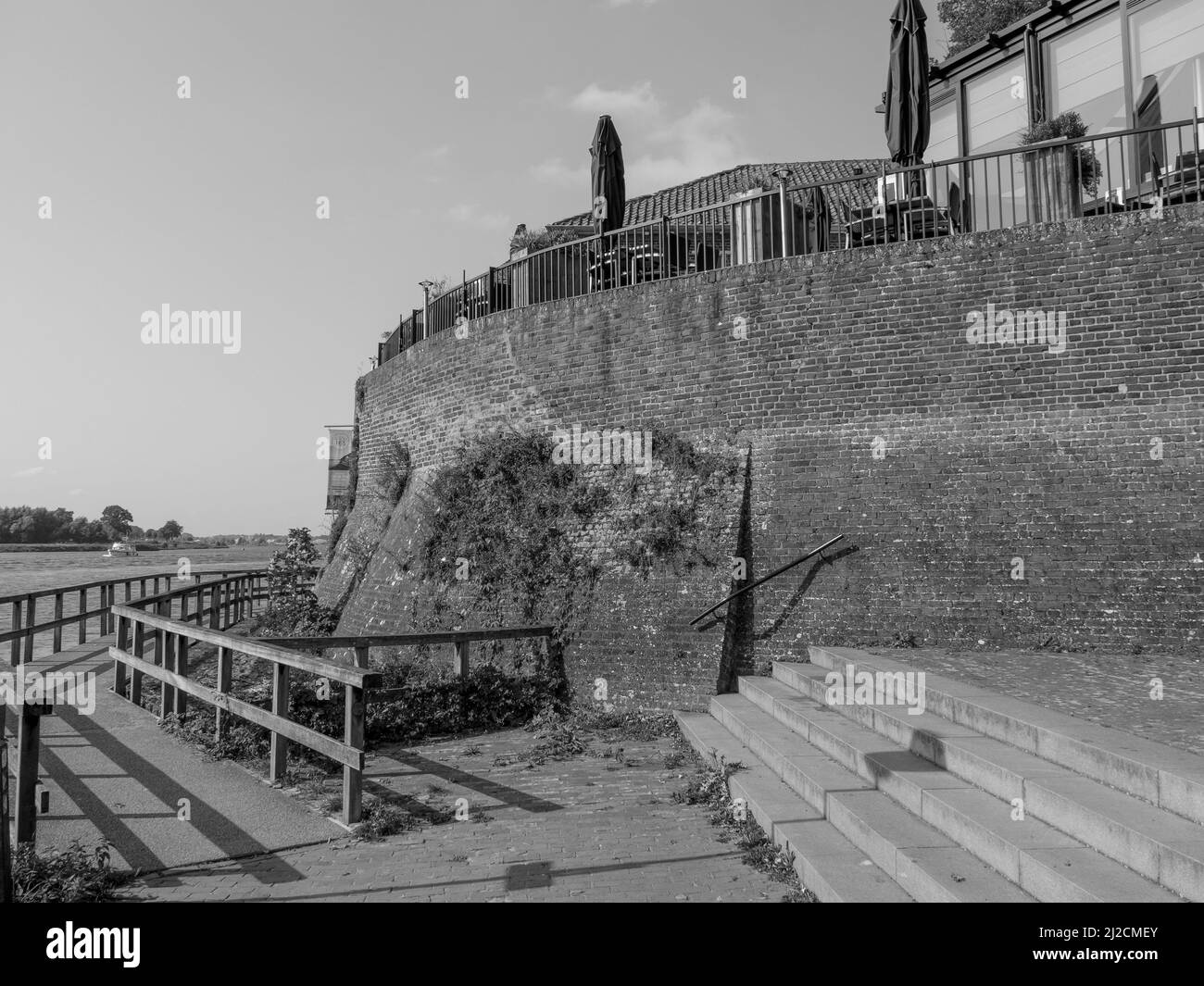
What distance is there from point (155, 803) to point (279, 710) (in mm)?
1052

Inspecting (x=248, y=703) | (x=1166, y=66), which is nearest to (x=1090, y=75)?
(x=1166, y=66)

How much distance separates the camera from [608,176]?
43.2ft

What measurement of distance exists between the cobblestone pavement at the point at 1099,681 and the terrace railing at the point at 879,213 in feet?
14.2

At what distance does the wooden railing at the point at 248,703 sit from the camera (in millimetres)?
5898

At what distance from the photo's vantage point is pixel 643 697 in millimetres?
9367

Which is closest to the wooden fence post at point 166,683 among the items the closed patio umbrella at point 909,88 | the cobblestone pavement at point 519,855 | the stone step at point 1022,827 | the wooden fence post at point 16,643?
the cobblestone pavement at point 519,855

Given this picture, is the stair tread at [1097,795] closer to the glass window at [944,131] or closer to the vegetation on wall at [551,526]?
the vegetation on wall at [551,526]

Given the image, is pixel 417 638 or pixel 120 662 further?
pixel 120 662

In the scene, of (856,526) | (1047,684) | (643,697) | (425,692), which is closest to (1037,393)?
(856,526)

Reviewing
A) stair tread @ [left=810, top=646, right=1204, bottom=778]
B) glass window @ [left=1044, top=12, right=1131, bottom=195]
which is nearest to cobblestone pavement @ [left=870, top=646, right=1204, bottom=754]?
stair tread @ [left=810, top=646, right=1204, bottom=778]

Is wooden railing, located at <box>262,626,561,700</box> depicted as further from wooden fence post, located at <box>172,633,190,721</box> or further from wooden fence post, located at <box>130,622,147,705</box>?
wooden fence post, located at <box>130,622,147,705</box>

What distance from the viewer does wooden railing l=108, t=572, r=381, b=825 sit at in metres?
5.90

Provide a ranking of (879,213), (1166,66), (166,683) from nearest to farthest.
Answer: (166,683) < (879,213) < (1166,66)

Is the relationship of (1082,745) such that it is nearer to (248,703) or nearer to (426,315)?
(248,703)
